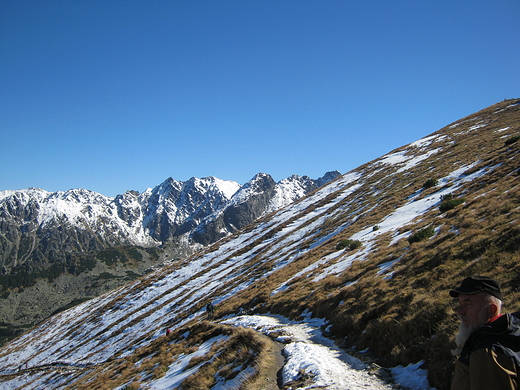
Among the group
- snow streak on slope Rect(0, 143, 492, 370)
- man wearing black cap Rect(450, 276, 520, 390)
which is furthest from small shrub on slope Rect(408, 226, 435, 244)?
man wearing black cap Rect(450, 276, 520, 390)

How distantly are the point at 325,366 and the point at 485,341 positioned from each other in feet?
23.2

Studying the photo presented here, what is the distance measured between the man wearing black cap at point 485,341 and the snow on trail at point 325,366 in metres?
4.23

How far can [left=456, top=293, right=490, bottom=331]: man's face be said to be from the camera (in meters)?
3.83

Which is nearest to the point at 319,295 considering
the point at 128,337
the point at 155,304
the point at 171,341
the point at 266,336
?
the point at 266,336

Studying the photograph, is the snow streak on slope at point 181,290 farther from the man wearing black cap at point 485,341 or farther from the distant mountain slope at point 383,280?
the man wearing black cap at point 485,341

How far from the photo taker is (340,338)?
464 inches

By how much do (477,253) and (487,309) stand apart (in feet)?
32.1

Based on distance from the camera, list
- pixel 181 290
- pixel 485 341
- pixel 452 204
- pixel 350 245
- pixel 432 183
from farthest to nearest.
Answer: pixel 181 290 < pixel 432 183 < pixel 350 245 < pixel 452 204 < pixel 485 341

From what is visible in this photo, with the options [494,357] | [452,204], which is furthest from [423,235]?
[494,357]

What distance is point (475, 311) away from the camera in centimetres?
388

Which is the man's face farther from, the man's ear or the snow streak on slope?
the snow streak on slope

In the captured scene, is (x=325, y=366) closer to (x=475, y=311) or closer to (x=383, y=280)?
(x=383, y=280)

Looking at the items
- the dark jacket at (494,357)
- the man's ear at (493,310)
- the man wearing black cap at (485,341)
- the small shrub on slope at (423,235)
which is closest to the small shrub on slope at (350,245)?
the small shrub on slope at (423,235)

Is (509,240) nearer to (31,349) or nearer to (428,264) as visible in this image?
(428,264)
